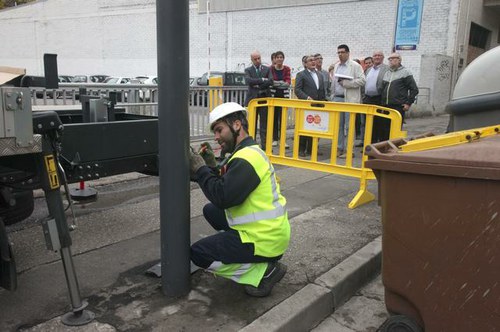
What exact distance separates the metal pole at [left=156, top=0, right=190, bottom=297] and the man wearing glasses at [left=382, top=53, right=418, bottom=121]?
5.76m

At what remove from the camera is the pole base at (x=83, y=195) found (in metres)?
5.33

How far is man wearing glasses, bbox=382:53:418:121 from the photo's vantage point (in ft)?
26.0

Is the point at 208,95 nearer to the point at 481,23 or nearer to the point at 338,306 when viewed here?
the point at 338,306

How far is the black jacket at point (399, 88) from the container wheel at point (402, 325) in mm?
5769

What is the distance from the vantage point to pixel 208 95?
988 centimetres

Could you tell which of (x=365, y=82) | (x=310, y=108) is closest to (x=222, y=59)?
(x=365, y=82)

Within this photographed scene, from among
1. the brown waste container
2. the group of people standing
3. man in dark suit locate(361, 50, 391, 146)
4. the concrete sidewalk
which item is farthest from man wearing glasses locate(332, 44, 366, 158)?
the brown waste container

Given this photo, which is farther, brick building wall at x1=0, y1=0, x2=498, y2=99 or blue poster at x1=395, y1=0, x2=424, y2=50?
brick building wall at x1=0, y1=0, x2=498, y2=99

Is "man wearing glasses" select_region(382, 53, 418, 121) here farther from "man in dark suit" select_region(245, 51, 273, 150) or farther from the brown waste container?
the brown waste container

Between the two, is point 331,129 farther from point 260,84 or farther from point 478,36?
point 478,36

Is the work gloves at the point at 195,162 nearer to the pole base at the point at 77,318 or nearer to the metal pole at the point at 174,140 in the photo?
the metal pole at the point at 174,140

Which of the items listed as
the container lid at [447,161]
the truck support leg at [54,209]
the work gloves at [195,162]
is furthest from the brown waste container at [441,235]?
the truck support leg at [54,209]

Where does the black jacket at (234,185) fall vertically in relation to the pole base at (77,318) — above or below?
above

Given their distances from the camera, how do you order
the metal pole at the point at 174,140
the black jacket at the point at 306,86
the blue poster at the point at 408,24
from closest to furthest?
the metal pole at the point at 174,140 < the black jacket at the point at 306,86 < the blue poster at the point at 408,24
